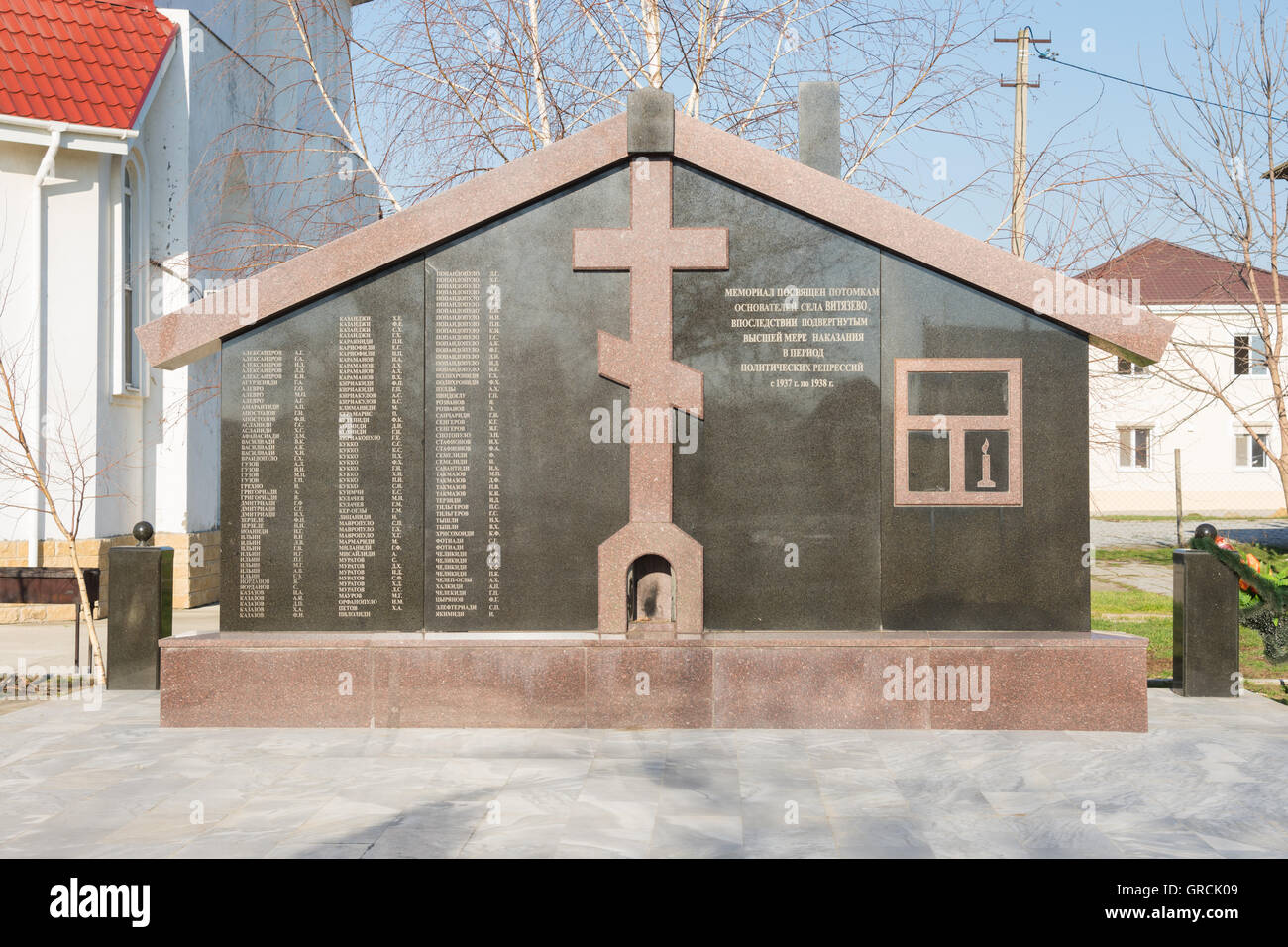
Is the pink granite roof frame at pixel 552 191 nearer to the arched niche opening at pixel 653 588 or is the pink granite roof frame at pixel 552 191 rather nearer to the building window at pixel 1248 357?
the arched niche opening at pixel 653 588

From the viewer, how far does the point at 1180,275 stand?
37062 mm

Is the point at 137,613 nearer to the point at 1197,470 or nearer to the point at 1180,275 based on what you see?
the point at 1197,470

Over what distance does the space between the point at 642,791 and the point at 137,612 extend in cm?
534

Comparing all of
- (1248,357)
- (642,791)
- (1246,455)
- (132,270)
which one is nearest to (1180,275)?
(1246,455)

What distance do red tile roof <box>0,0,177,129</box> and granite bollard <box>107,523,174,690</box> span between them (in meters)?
6.25

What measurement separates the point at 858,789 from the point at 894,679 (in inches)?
61.5

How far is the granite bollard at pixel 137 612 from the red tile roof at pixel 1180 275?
11.1 metres

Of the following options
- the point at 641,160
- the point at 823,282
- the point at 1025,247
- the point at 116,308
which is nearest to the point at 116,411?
the point at 116,308

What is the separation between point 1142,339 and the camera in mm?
7703

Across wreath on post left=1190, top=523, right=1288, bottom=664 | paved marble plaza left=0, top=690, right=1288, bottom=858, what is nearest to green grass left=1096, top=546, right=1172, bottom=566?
wreath on post left=1190, top=523, right=1288, bottom=664

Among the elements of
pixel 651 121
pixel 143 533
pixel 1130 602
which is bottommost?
pixel 1130 602

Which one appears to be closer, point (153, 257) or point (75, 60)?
point (75, 60)

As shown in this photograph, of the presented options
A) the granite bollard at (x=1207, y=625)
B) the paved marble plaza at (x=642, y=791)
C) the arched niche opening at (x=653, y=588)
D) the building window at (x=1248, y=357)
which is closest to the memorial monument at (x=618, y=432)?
the arched niche opening at (x=653, y=588)
